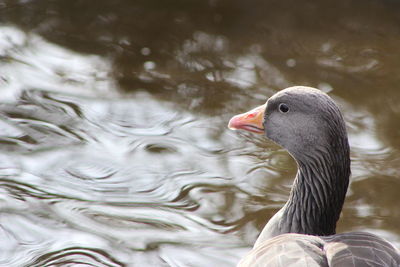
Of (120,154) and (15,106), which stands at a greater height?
(15,106)

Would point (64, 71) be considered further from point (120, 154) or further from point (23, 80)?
point (120, 154)

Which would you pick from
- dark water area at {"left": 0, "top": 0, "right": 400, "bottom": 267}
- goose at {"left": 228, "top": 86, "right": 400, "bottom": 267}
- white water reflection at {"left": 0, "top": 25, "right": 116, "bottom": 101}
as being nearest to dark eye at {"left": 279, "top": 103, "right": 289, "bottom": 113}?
goose at {"left": 228, "top": 86, "right": 400, "bottom": 267}

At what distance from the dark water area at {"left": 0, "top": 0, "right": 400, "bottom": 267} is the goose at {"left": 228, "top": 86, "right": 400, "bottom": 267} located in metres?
0.64

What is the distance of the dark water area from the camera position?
5.03 meters

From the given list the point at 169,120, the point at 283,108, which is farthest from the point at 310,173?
the point at 169,120

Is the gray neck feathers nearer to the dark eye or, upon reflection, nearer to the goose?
the goose

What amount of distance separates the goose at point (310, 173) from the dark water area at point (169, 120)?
2.09 feet

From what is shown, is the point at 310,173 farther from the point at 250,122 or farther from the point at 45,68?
the point at 45,68

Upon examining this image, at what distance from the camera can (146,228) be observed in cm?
502

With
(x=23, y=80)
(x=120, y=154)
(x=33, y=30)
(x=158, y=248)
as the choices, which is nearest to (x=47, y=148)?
(x=120, y=154)

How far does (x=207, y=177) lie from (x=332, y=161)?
154 cm

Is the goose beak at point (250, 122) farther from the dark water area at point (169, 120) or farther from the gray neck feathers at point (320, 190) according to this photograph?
the dark water area at point (169, 120)

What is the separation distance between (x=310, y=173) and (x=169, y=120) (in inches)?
82.0

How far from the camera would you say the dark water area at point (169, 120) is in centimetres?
503
